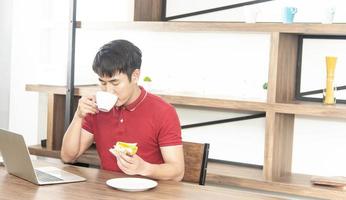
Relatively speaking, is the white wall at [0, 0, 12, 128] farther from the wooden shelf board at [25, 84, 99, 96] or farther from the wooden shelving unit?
the wooden shelving unit

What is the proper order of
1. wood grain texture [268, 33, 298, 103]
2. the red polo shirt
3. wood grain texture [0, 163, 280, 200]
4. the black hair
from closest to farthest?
wood grain texture [0, 163, 280, 200] → the black hair → the red polo shirt → wood grain texture [268, 33, 298, 103]

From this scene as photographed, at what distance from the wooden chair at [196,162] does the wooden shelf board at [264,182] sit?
2.03 feet

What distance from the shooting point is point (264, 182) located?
297 centimetres

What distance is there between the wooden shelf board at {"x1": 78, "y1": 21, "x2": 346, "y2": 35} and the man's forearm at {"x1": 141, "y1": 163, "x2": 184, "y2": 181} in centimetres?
95

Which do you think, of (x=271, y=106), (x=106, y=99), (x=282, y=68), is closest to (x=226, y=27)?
(x=282, y=68)

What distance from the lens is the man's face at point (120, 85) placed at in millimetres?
2424

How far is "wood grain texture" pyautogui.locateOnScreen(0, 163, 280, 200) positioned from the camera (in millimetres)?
1956

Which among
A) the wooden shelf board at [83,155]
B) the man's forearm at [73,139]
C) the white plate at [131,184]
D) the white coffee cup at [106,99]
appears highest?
the white coffee cup at [106,99]

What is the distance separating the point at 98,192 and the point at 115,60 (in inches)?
24.2

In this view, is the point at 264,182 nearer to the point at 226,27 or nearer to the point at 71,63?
the point at 226,27

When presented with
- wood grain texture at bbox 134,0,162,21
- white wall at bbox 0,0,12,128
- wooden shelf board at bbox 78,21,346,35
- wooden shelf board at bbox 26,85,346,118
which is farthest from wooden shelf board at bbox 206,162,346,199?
white wall at bbox 0,0,12,128

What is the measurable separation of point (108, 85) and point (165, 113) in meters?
0.27

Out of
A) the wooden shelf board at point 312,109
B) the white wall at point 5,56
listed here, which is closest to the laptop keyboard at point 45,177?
the wooden shelf board at point 312,109

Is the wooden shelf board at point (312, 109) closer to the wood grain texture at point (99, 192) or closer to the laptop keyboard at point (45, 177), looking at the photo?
the wood grain texture at point (99, 192)
